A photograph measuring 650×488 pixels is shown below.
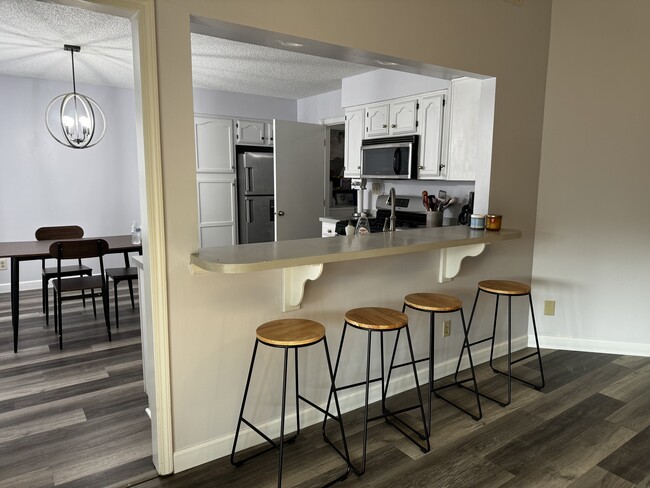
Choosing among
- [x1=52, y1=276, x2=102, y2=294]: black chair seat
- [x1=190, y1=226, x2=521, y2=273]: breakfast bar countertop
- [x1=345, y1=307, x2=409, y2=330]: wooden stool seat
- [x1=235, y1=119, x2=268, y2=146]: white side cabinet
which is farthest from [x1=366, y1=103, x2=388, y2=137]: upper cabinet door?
[x1=52, y1=276, x2=102, y2=294]: black chair seat

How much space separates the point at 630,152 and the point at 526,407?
1966 millimetres

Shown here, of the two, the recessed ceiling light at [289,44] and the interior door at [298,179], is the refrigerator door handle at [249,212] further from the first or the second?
the recessed ceiling light at [289,44]

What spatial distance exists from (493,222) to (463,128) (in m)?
1.01

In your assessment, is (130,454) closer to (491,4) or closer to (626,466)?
(626,466)

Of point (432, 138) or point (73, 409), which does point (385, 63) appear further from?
point (73, 409)

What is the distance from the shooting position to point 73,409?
8.65ft

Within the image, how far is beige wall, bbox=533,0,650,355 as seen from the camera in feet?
10.3

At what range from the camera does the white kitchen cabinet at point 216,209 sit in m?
5.55

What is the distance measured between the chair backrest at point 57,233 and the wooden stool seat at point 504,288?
389cm

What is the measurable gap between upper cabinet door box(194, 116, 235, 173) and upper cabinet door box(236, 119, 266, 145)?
0.12 meters

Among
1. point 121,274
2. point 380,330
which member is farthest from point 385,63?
point 121,274

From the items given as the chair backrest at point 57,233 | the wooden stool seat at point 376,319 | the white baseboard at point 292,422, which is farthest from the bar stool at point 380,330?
the chair backrest at point 57,233

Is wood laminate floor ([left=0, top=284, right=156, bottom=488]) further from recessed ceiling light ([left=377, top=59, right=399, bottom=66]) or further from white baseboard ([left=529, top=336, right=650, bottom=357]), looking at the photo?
white baseboard ([left=529, top=336, right=650, bottom=357])

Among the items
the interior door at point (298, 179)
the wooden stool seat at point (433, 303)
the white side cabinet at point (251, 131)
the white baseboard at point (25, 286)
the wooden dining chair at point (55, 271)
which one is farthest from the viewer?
the white side cabinet at point (251, 131)
